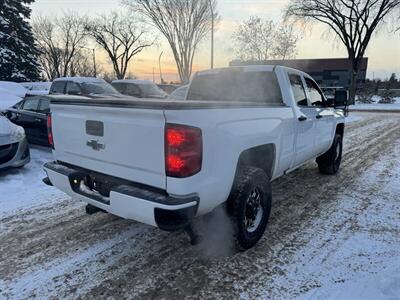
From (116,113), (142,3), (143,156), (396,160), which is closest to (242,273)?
(143,156)

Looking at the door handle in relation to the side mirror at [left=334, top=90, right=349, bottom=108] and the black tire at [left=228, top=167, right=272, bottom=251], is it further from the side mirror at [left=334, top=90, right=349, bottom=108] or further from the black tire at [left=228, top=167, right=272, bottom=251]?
the side mirror at [left=334, top=90, right=349, bottom=108]

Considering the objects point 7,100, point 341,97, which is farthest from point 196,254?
point 7,100

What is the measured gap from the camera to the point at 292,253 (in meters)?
3.51

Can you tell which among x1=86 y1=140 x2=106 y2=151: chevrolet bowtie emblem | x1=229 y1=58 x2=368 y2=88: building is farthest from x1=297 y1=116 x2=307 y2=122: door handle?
x1=229 y1=58 x2=368 y2=88: building

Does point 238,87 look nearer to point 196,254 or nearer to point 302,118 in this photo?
point 302,118

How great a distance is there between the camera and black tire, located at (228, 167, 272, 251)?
3.29m

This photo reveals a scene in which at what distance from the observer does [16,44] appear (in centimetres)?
3212

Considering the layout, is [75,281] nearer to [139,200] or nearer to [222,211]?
[139,200]

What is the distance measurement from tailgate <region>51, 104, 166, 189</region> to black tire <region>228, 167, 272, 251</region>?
86 cm

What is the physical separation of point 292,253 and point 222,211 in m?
0.87

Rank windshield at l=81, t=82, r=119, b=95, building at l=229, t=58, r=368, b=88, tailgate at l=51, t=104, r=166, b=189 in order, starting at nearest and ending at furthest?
1. tailgate at l=51, t=104, r=166, b=189
2. windshield at l=81, t=82, r=119, b=95
3. building at l=229, t=58, r=368, b=88

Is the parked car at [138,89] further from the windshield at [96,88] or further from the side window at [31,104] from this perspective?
the side window at [31,104]

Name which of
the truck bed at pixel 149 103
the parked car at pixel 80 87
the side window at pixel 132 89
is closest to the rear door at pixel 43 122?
the parked car at pixel 80 87

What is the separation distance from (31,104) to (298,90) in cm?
706
